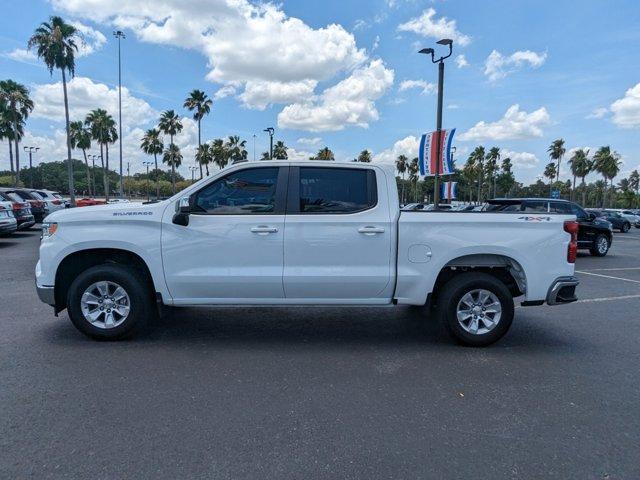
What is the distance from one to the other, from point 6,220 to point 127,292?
40.4 ft

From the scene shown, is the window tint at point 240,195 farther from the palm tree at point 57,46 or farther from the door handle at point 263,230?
the palm tree at point 57,46

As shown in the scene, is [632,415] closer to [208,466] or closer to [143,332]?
[208,466]

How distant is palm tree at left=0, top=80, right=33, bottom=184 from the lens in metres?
40.8

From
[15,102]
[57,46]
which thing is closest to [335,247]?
[57,46]

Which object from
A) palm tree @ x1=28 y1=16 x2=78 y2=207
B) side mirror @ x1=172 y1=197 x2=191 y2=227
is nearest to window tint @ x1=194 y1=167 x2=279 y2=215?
side mirror @ x1=172 y1=197 x2=191 y2=227

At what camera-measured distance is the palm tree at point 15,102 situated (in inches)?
1606

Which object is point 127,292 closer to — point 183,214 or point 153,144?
point 183,214

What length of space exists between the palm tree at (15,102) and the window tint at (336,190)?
46.7 metres

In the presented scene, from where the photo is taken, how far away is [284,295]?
485 centimetres

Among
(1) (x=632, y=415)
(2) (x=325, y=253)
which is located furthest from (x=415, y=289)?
(1) (x=632, y=415)

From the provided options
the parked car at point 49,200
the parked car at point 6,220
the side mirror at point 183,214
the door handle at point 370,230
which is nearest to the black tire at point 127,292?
the side mirror at point 183,214

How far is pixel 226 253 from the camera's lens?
15.6 ft

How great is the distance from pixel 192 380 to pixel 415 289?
2438 mm

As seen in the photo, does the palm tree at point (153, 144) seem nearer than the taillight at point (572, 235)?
No
